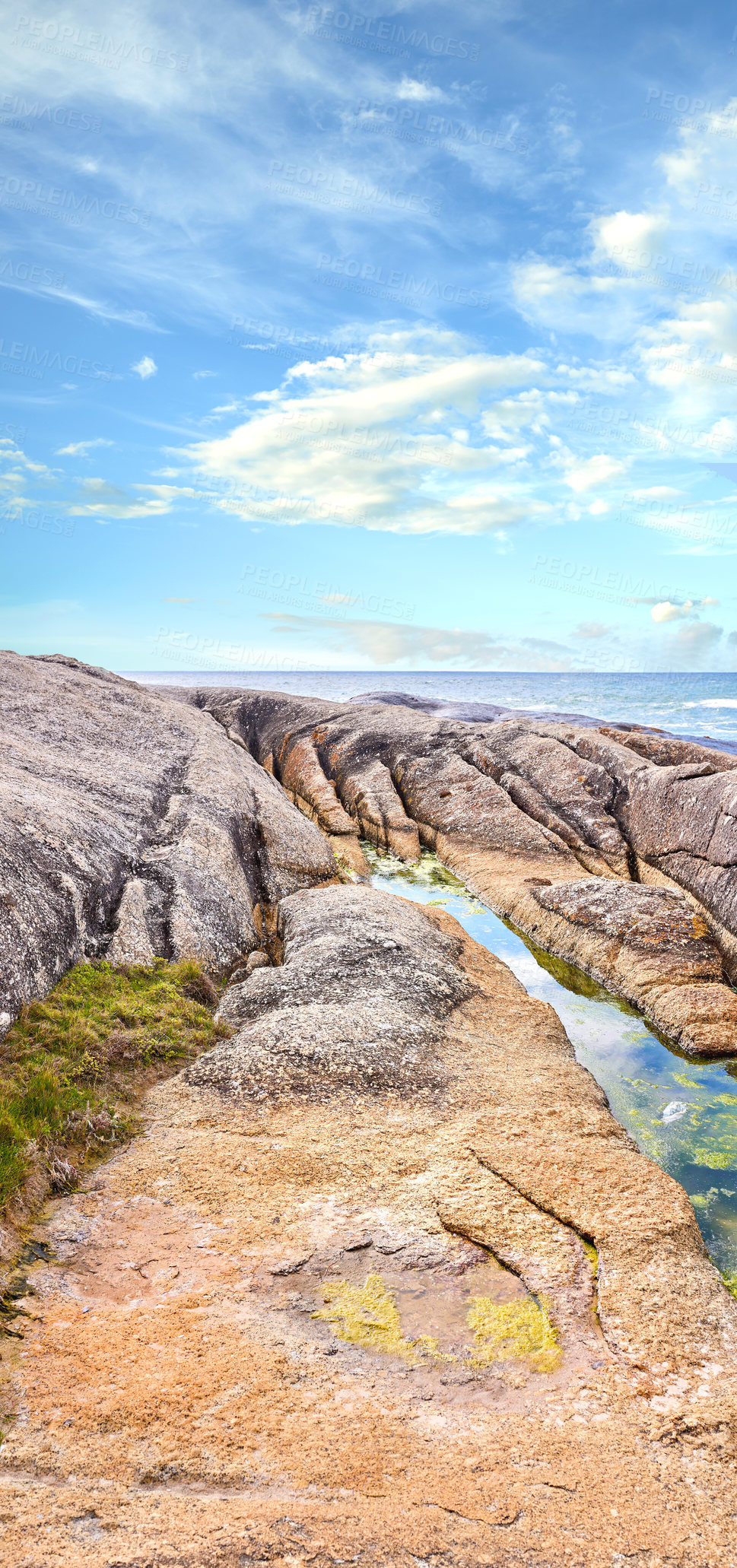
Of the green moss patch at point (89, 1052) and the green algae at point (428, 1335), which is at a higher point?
the green moss patch at point (89, 1052)

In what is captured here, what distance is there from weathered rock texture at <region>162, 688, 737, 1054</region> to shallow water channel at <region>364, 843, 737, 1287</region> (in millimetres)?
648

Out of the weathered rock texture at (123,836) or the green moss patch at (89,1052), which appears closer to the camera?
the green moss patch at (89,1052)

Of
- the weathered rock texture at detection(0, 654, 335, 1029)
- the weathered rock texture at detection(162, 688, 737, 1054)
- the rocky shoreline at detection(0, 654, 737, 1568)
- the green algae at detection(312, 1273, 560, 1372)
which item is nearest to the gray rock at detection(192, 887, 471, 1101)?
the rocky shoreline at detection(0, 654, 737, 1568)

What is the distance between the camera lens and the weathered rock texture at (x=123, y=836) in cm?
1330

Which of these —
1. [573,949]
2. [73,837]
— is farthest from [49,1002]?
[573,949]

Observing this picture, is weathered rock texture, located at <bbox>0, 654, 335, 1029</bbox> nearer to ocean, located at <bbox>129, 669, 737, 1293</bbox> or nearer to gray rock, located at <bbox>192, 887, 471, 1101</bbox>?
gray rock, located at <bbox>192, 887, 471, 1101</bbox>

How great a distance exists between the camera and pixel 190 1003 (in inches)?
550

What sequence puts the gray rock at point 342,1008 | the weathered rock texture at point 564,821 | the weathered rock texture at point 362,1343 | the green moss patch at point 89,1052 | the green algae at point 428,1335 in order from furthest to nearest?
the weathered rock texture at point 564,821, the gray rock at point 342,1008, the green moss patch at point 89,1052, the green algae at point 428,1335, the weathered rock texture at point 362,1343

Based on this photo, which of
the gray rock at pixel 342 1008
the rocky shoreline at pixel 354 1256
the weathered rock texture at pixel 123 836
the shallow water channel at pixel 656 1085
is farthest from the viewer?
the weathered rock texture at pixel 123 836

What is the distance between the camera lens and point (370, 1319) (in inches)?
281

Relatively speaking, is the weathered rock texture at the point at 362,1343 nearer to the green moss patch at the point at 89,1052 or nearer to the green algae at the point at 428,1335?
the green algae at the point at 428,1335

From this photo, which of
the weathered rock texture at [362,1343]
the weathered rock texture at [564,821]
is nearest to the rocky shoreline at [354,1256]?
the weathered rock texture at [362,1343]

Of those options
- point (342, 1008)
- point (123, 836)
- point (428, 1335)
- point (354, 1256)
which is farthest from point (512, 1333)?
point (123, 836)

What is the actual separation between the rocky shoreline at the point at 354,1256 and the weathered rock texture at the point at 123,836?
0.10 meters
